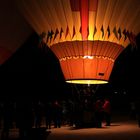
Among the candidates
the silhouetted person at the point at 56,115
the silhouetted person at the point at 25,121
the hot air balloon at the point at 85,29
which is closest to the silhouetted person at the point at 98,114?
the silhouetted person at the point at 56,115

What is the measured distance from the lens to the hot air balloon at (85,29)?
9.82 m

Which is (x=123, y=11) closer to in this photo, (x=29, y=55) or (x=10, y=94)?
(x=29, y=55)

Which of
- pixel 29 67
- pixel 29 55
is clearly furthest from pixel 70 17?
pixel 29 67

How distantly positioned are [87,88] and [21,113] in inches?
142

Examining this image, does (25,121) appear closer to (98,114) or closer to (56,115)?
(56,115)

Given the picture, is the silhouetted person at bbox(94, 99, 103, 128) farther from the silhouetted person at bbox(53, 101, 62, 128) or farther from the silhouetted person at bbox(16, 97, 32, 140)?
the silhouetted person at bbox(16, 97, 32, 140)

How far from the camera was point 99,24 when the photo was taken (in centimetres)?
1006

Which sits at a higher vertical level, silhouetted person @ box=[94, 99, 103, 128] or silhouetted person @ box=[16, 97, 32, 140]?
silhouetted person @ box=[94, 99, 103, 128]

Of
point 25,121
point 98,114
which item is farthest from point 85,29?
point 98,114

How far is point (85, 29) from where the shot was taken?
33.2 feet

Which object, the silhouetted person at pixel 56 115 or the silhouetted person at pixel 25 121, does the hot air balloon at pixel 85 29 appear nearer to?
the silhouetted person at pixel 25 121

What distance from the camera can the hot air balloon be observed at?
982 cm

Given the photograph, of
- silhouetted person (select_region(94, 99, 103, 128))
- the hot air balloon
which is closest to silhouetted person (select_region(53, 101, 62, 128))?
silhouetted person (select_region(94, 99, 103, 128))

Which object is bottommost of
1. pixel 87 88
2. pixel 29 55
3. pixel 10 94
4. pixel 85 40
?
pixel 87 88
